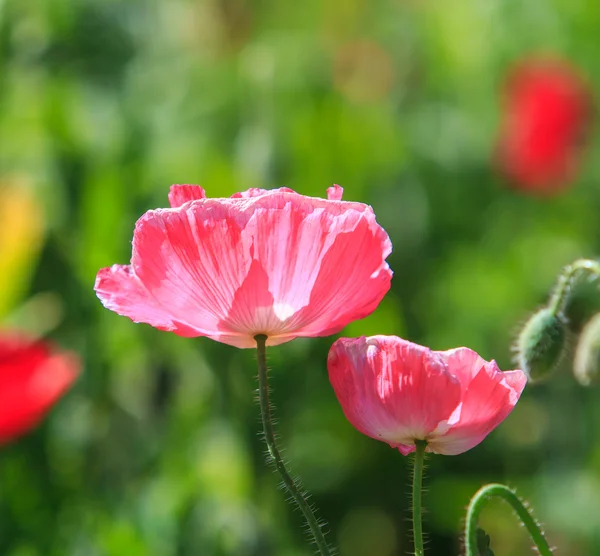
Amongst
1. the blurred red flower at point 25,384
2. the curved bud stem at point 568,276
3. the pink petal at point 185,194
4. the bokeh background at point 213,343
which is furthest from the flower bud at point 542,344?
the blurred red flower at point 25,384

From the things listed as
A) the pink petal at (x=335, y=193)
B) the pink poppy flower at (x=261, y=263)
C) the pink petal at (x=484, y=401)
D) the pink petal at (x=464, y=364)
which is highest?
the pink petal at (x=335, y=193)

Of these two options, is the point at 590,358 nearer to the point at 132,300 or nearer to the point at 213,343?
the point at 132,300

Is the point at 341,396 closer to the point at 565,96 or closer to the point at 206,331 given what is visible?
the point at 206,331

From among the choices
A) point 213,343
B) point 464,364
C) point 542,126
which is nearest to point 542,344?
point 464,364

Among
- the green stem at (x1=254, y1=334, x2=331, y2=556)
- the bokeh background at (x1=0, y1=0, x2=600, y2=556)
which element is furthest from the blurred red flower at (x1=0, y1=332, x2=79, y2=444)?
the green stem at (x1=254, y1=334, x2=331, y2=556)

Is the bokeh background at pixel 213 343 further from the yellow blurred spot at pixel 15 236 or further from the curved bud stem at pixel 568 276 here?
the curved bud stem at pixel 568 276

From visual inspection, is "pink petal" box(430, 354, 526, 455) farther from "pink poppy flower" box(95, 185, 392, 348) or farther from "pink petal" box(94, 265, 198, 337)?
"pink petal" box(94, 265, 198, 337)

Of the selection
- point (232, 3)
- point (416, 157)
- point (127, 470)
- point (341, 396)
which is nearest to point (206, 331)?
point (341, 396)
